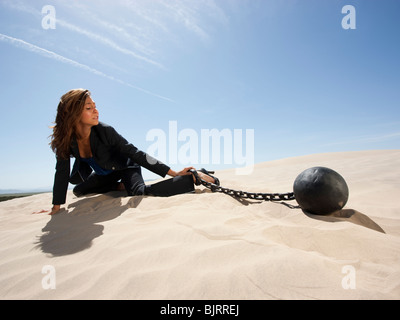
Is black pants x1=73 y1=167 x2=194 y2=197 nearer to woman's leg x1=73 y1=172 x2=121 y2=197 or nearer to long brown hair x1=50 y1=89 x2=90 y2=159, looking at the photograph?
woman's leg x1=73 y1=172 x2=121 y2=197

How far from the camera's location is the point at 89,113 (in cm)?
305

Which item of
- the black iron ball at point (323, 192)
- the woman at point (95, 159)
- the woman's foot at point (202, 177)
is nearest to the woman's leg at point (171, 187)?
the woman at point (95, 159)

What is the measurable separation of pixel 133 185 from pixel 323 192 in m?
2.72

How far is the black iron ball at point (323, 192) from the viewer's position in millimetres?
2166

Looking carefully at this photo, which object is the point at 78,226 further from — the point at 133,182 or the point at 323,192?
the point at 323,192

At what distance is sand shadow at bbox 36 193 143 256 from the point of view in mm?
1753

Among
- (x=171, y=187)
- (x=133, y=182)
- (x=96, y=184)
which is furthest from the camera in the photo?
(x=96, y=184)

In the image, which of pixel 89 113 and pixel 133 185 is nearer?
pixel 89 113

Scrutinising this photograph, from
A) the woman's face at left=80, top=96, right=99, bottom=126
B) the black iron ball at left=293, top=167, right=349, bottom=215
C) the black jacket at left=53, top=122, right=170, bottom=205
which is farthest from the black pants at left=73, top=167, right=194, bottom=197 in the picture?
the black iron ball at left=293, top=167, right=349, bottom=215

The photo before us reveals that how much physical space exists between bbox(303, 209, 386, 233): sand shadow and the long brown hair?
3.05 meters

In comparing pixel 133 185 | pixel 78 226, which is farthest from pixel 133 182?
pixel 78 226

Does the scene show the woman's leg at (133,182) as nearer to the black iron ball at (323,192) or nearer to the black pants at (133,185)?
the black pants at (133,185)

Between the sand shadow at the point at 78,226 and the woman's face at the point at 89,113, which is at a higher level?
the woman's face at the point at 89,113
